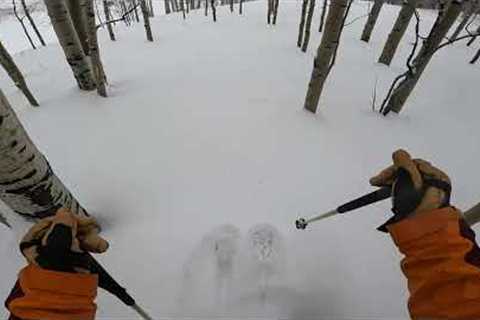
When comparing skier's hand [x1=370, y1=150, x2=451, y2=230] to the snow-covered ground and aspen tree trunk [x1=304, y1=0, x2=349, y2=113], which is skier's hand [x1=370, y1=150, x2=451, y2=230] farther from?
aspen tree trunk [x1=304, y1=0, x2=349, y2=113]

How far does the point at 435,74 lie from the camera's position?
17.5 ft

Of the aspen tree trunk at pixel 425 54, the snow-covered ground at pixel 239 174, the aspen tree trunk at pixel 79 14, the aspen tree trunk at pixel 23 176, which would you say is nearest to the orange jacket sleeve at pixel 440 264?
the snow-covered ground at pixel 239 174

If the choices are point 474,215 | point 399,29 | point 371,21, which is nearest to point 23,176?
point 474,215

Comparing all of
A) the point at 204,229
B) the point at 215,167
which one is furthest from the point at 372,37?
the point at 204,229

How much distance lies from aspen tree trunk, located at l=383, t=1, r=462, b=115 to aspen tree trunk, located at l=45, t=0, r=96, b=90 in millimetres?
3770

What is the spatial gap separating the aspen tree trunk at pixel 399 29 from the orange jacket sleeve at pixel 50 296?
5935 mm

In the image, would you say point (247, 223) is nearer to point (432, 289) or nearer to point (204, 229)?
point (204, 229)

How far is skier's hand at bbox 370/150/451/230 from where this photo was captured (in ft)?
5.02

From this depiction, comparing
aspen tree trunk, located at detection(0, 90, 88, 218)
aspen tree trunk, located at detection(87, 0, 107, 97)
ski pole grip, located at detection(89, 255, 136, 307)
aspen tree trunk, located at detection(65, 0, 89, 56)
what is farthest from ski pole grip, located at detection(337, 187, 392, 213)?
aspen tree trunk, located at detection(65, 0, 89, 56)

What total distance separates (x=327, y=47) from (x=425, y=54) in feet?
4.13

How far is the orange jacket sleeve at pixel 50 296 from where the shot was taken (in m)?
1.25

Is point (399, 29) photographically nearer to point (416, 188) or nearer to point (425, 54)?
point (425, 54)

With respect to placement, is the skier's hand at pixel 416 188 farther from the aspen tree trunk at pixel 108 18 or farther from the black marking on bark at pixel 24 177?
the aspen tree trunk at pixel 108 18

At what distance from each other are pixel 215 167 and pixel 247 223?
25.9 inches
